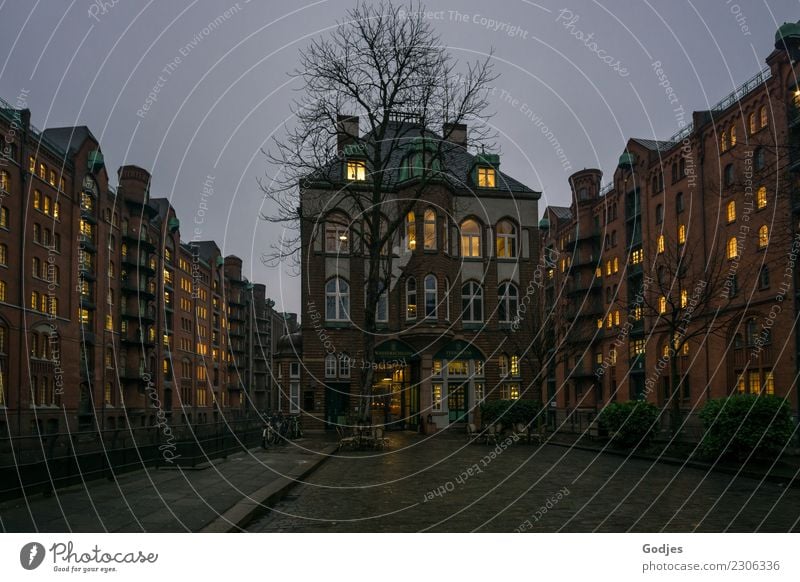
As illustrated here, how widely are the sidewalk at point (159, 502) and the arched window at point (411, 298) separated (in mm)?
28260

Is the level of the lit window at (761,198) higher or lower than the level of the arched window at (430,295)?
higher

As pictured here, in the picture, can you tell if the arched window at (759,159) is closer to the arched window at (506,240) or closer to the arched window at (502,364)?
the arched window at (506,240)

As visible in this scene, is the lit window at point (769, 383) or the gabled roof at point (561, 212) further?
the gabled roof at point (561, 212)

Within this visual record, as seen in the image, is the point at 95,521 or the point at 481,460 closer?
the point at 95,521

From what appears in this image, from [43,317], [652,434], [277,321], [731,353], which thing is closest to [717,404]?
[652,434]

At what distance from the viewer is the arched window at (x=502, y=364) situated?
167ft

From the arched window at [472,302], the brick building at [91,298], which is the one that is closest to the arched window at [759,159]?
the arched window at [472,302]

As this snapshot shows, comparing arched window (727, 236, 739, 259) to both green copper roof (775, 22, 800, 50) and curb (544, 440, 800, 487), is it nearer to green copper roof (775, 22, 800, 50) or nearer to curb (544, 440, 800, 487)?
green copper roof (775, 22, 800, 50)

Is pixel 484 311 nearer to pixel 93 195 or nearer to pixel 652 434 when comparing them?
pixel 652 434

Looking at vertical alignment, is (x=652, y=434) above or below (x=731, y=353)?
below

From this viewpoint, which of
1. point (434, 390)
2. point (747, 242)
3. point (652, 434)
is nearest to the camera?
point (652, 434)

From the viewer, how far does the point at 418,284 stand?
48.5m

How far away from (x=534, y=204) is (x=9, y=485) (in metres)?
43.2

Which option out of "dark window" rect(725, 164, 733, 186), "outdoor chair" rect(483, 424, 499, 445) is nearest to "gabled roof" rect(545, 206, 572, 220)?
"dark window" rect(725, 164, 733, 186)
